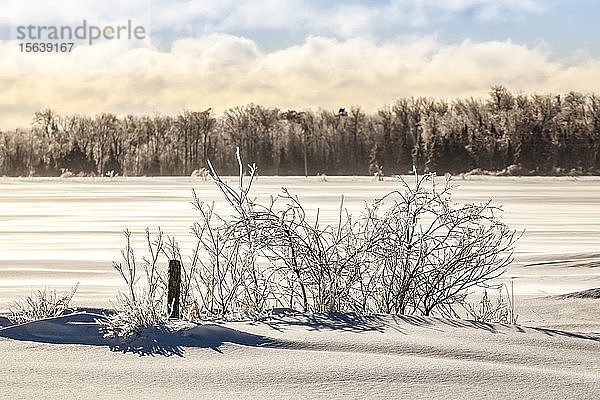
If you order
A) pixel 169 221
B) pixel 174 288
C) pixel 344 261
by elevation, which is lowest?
pixel 169 221

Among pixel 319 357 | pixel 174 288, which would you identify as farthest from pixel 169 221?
pixel 319 357

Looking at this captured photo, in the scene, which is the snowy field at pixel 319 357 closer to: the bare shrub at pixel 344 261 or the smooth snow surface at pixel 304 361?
the smooth snow surface at pixel 304 361

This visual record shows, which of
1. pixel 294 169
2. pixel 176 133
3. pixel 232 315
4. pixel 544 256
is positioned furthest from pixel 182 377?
pixel 176 133

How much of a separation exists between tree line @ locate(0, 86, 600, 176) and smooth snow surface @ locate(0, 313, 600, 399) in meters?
41.2

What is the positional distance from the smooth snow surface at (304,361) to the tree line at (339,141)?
1622 inches

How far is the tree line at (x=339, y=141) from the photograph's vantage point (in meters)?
49.1

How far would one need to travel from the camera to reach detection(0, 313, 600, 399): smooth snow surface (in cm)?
526

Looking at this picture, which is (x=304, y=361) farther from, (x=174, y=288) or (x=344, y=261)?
(x=344, y=261)

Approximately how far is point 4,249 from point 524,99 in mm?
41508

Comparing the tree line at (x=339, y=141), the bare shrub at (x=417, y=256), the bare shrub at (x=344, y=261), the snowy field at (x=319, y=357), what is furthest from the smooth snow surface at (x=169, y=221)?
the tree line at (x=339, y=141)

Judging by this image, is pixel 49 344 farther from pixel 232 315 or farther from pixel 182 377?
pixel 232 315

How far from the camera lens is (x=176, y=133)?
5403 centimetres

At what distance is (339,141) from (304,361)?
46.4 m

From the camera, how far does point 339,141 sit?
51969 millimetres
